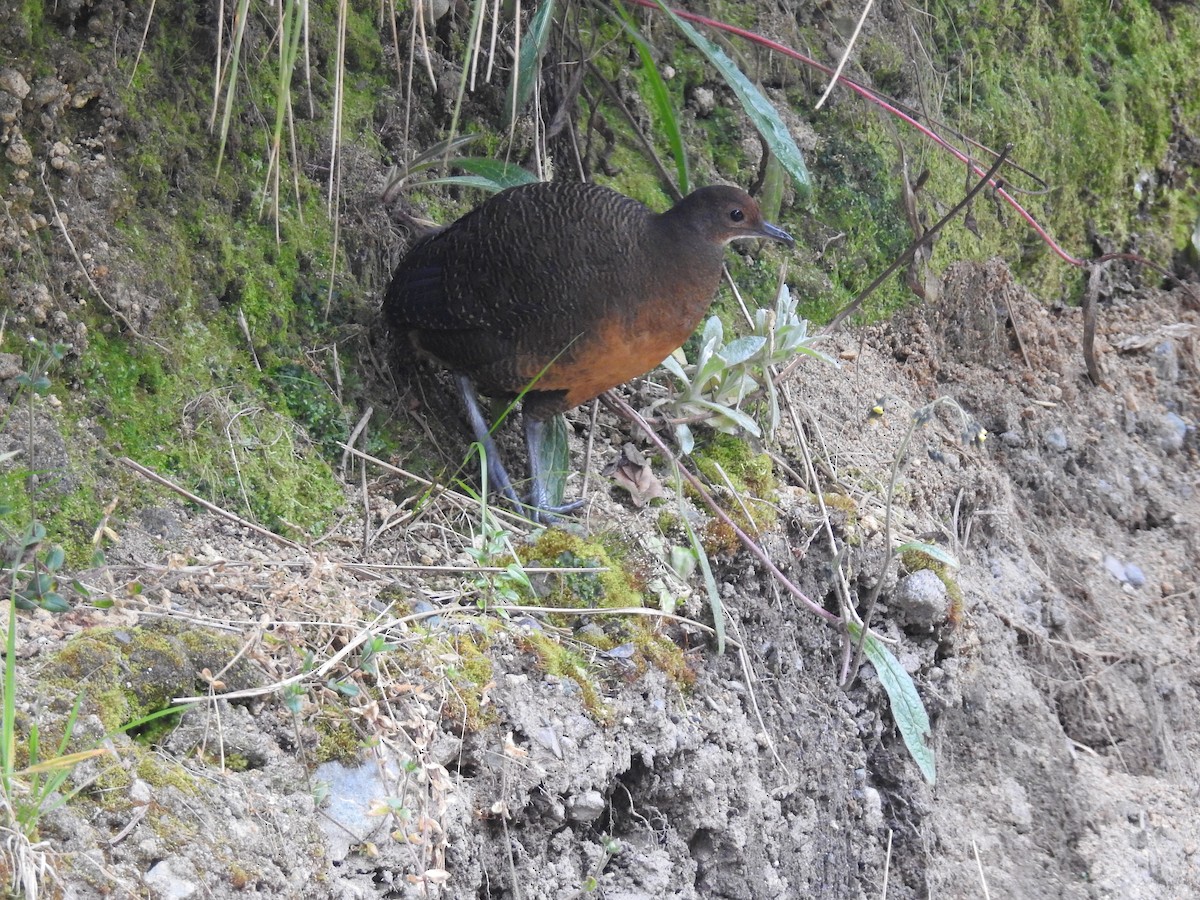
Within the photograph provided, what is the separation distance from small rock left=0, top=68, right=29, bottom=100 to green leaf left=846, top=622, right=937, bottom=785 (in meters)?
2.54

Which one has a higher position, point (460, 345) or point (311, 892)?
point (460, 345)

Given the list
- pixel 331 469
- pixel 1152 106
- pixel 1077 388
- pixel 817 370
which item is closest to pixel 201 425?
pixel 331 469

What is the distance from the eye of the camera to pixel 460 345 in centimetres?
354

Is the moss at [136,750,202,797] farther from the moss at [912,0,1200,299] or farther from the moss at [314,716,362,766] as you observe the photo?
the moss at [912,0,1200,299]

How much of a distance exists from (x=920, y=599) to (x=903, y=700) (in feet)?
1.48

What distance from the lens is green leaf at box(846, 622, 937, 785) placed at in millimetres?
3367

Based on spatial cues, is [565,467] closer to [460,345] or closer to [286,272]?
[460,345]

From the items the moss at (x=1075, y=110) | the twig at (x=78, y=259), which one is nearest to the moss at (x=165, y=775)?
the twig at (x=78, y=259)

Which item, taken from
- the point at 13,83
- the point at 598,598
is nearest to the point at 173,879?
the point at 598,598

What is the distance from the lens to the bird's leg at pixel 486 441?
11.7ft

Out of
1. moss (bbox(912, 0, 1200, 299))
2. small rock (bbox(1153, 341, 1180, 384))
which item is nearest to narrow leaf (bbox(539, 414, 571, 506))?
moss (bbox(912, 0, 1200, 299))

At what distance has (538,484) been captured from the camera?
11.8 ft

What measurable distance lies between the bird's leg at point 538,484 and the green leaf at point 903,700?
2.85ft

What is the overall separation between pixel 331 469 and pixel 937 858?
2060mm
